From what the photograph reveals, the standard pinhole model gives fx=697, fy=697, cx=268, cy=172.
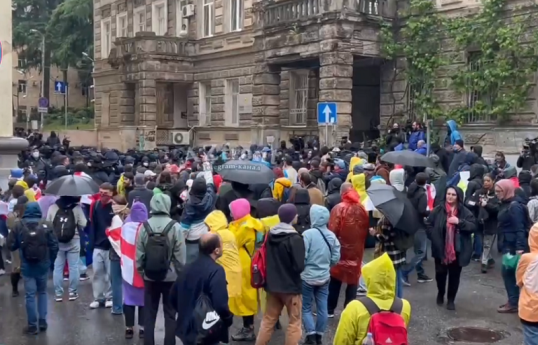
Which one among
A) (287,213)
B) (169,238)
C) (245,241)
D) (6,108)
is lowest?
Answer: (245,241)

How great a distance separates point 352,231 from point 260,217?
123 centimetres

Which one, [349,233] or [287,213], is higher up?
[287,213]

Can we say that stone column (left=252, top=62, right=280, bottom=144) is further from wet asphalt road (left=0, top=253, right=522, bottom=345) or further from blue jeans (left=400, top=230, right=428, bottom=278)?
wet asphalt road (left=0, top=253, right=522, bottom=345)

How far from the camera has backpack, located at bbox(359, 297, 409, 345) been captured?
4633 mm

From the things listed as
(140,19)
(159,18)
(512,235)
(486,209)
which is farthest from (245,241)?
(140,19)

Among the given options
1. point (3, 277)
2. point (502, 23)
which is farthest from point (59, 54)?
point (3, 277)

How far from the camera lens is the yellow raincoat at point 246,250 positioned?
8008 millimetres

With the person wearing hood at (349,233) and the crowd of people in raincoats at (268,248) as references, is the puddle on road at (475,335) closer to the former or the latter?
the crowd of people in raincoats at (268,248)

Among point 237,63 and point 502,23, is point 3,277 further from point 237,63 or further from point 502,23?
point 237,63

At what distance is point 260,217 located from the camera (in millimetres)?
8328

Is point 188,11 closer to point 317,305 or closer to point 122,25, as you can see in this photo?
point 122,25

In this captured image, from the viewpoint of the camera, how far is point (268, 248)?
7.42 metres

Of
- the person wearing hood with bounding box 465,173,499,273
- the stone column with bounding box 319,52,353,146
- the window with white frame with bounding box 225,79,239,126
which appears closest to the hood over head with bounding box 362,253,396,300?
the person wearing hood with bounding box 465,173,499,273

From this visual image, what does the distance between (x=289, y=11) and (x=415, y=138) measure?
25.3ft
